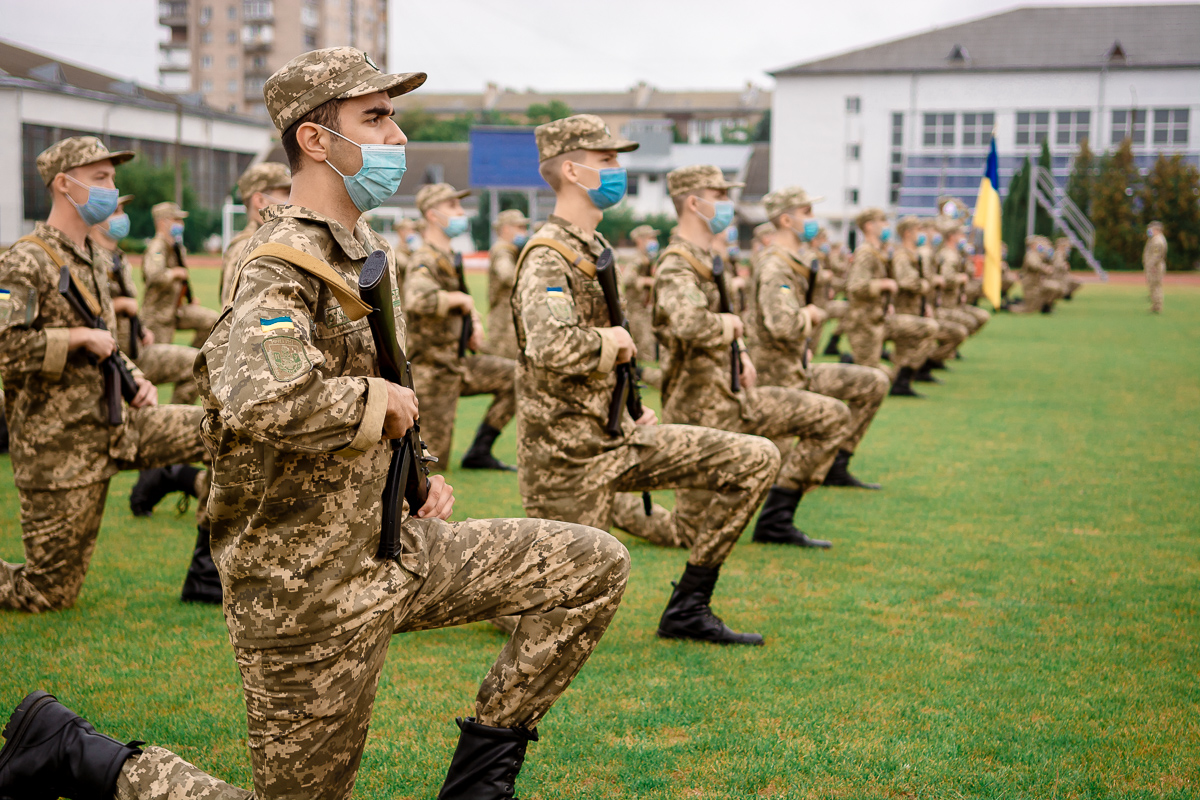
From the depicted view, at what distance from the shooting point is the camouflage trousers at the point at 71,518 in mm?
5590

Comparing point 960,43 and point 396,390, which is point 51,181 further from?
point 960,43

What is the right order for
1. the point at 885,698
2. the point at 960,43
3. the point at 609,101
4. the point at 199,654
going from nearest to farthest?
1. the point at 885,698
2. the point at 199,654
3. the point at 960,43
4. the point at 609,101

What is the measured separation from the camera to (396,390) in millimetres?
2959

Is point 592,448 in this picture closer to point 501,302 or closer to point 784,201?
point 784,201

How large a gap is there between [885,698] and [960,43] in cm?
6929

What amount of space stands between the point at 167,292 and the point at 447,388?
193 inches

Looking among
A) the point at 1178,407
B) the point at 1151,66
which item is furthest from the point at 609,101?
the point at 1178,407

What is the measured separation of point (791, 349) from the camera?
850 cm

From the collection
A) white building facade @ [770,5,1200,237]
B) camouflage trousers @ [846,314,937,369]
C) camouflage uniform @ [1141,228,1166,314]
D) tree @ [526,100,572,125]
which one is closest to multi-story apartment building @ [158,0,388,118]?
tree @ [526,100,572,125]

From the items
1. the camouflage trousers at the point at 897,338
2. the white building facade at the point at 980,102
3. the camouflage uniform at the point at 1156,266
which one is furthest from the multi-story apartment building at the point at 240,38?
the camouflage trousers at the point at 897,338

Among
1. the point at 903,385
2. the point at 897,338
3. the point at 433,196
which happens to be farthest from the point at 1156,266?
the point at 433,196

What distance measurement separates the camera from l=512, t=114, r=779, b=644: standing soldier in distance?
5.14 m

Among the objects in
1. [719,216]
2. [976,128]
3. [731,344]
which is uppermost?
[976,128]

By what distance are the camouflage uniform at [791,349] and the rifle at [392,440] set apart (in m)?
4.94
